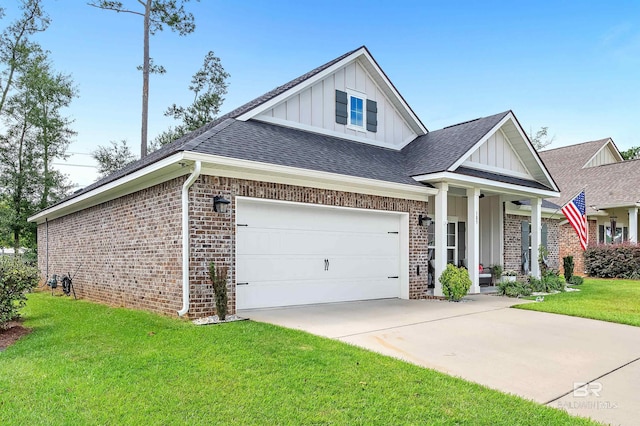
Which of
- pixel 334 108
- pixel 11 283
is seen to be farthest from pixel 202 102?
pixel 11 283

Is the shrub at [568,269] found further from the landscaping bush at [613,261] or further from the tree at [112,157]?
the tree at [112,157]

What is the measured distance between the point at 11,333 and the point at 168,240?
2.78 meters

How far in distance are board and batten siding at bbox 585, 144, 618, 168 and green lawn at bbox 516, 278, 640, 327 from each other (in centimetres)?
1592

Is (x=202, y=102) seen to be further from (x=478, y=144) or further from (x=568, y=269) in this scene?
(x=568, y=269)

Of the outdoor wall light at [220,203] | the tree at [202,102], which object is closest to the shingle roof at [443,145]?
the outdoor wall light at [220,203]

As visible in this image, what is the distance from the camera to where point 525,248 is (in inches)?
624

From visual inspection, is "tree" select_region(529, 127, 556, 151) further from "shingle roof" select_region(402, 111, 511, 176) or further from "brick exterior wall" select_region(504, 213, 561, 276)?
"shingle roof" select_region(402, 111, 511, 176)

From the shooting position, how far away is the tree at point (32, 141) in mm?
23156

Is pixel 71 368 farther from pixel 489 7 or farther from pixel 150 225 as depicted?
pixel 489 7

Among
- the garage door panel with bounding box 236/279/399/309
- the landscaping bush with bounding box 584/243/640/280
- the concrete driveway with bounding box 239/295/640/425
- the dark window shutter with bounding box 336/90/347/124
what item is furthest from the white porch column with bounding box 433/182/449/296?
the landscaping bush with bounding box 584/243/640/280

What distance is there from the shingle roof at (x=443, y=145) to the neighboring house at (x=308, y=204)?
0.06m

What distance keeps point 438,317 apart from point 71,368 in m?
6.03

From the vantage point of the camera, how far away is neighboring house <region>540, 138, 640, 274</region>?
66.3ft

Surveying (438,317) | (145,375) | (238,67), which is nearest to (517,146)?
(438,317)
